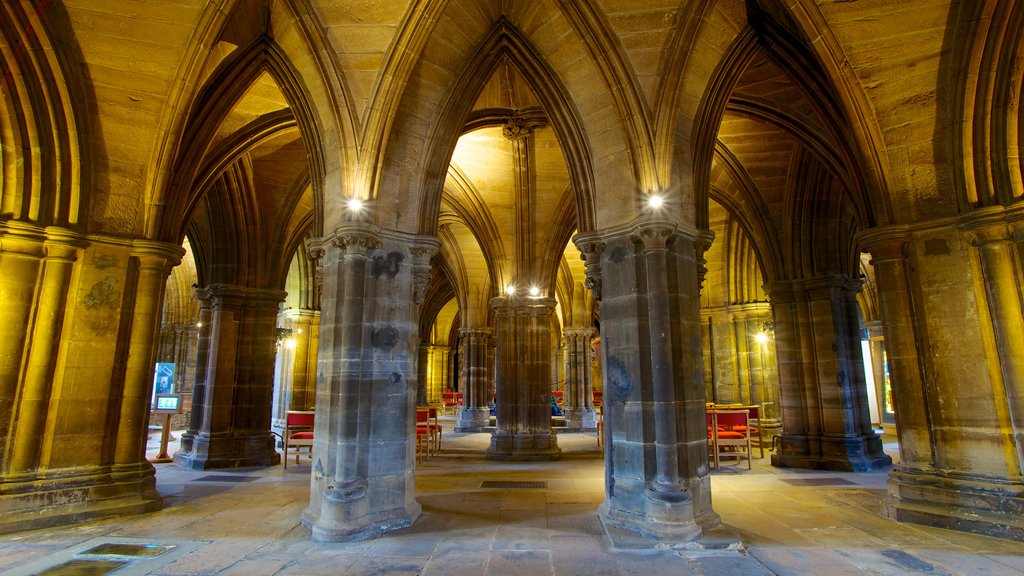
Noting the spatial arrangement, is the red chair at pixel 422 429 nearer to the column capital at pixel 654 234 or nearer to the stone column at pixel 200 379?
the stone column at pixel 200 379

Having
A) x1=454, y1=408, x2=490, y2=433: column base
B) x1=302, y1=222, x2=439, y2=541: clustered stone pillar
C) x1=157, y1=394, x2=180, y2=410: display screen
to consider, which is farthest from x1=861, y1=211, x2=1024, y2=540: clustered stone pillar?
x1=454, y1=408, x2=490, y2=433: column base

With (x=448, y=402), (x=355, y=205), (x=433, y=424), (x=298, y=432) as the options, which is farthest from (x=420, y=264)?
(x=448, y=402)

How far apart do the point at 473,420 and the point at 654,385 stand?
13.6 metres

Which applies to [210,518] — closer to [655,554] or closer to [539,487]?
[539,487]

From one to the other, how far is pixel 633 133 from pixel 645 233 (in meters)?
1.21

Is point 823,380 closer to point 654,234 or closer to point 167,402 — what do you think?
point 654,234

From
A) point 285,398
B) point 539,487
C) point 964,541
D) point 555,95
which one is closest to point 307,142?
point 555,95

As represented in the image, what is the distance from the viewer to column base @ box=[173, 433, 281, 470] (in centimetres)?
929

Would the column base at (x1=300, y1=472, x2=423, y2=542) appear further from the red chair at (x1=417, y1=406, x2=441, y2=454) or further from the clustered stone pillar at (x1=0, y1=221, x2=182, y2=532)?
the red chair at (x1=417, y1=406, x2=441, y2=454)

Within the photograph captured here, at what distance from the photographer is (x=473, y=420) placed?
18141mm

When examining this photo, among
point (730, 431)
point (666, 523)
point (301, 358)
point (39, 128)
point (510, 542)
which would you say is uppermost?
point (39, 128)

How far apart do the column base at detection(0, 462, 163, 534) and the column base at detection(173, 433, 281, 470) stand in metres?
3.14

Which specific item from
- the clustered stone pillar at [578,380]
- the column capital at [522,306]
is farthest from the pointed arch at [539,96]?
the clustered stone pillar at [578,380]

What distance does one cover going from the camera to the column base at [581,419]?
18.1m
